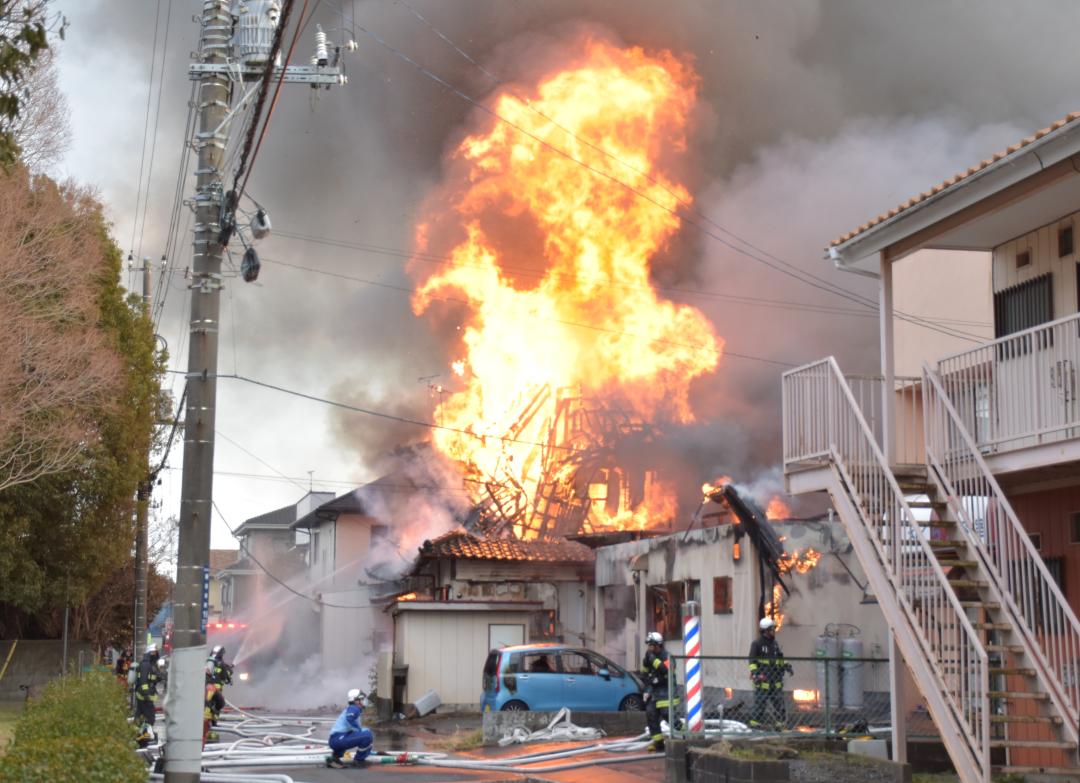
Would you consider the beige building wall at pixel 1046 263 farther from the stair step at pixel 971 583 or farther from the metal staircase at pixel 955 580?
the stair step at pixel 971 583

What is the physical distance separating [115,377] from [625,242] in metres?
18.1

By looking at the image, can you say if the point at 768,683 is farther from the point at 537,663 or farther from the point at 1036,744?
the point at 537,663

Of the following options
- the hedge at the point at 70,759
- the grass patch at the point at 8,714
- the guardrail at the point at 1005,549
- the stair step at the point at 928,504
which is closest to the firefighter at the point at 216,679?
the grass patch at the point at 8,714

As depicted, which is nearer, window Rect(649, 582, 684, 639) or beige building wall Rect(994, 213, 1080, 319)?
beige building wall Rect(994, 213, 1080, 319)

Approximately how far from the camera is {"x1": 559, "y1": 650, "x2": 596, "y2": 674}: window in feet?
76.5

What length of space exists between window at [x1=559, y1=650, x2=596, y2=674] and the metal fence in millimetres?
1726

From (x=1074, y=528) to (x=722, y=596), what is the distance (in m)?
10.5

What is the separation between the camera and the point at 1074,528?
14867mm

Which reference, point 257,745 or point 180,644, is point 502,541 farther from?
point 180,644

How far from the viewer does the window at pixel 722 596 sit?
24.5 meters

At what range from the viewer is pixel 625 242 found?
1487 inches

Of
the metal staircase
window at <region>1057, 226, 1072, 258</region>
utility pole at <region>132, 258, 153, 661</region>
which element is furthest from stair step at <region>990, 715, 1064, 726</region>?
utility pole at <region>132, 258, 153, 661</region>

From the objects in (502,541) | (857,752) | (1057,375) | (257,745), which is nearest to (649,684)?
(857,752)

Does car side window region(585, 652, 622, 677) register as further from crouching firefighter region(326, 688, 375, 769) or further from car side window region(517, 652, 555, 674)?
crouching firefighter region(326, 688, 375, 769)
